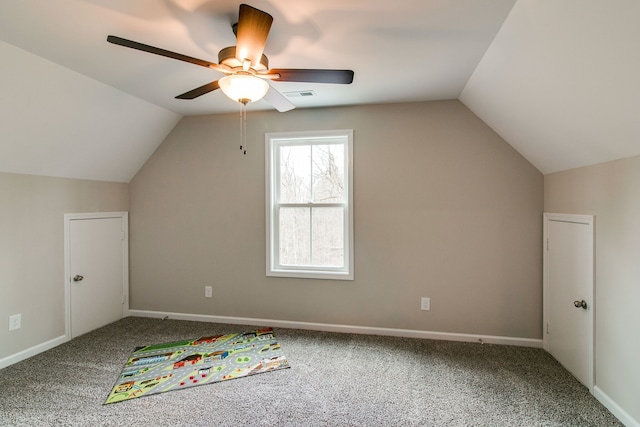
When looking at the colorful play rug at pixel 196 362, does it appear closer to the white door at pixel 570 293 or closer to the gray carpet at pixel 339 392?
the gray carpet at pixel 339 392

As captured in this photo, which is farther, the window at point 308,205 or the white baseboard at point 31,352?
the window at point 308,205

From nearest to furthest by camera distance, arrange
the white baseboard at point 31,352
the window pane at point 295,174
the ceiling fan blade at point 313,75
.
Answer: the ceiling fan blade at point 313,75 < the white baseboard at point 31,352 < the window pane at point 295,174

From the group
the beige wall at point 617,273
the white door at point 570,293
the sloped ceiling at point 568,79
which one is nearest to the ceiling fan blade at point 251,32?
the sloped ceiling at point 568,79

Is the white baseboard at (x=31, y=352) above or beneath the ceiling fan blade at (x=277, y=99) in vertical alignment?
beneath

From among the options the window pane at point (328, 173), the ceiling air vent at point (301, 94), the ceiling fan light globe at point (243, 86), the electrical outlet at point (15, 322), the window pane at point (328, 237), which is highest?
the ceiling air vent at point (301, 94)

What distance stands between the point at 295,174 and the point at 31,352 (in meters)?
2.92

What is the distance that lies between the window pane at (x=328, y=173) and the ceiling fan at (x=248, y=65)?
1.68 meters

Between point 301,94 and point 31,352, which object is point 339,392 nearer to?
point 301,94

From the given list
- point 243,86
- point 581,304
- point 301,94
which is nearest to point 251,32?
point 243,86

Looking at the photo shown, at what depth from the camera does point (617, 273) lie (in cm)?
209

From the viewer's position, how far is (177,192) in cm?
382

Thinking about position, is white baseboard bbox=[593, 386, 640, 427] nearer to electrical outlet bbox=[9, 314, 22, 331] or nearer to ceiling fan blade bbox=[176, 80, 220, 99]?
ceiling fan blade bbox=[176, 80, 220, 99]

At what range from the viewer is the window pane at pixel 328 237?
3559 mm

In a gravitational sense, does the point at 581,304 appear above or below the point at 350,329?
above
